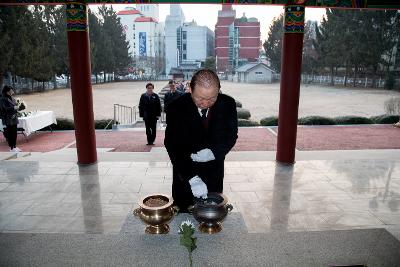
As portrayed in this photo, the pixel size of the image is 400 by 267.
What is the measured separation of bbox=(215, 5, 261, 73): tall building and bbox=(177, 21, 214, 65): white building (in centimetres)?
722

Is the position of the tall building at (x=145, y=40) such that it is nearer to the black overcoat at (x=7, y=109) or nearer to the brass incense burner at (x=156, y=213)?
the black overcoat at (x=7, y=109)

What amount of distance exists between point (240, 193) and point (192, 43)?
81820 millimetres

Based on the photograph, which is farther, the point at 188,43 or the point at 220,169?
the point at 188,43

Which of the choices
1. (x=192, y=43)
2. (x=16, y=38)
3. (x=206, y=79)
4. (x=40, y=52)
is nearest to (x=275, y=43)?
(x=192, y=43)

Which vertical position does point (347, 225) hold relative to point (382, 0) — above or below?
below

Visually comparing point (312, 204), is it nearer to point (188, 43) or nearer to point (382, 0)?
point (382, 0)

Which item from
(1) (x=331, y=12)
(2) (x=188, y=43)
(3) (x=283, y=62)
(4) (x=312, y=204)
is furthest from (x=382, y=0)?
(2) (x=188, y=43)

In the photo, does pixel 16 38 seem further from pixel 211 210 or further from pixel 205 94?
pixel 211 210

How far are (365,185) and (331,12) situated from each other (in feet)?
140

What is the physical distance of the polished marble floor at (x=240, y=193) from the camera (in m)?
4.73

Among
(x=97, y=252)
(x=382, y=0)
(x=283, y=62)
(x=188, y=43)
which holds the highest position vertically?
(x=188, y=43)

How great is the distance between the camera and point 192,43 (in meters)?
83.9

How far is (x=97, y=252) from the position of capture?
239 cm

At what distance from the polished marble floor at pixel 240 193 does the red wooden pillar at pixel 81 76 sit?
1.68 feet
